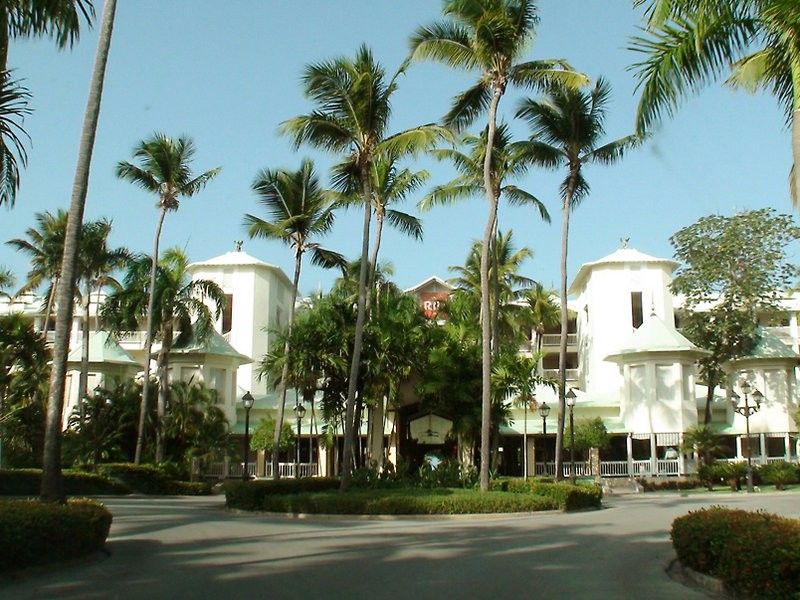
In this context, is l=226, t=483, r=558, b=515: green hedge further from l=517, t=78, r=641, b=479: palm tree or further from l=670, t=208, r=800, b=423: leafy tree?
l=670, t=208, r=800, b=423: leafy tree

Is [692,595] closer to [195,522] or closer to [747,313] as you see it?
[195,522]

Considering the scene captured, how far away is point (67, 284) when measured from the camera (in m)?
14.8

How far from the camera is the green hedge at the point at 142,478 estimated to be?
3650 cm

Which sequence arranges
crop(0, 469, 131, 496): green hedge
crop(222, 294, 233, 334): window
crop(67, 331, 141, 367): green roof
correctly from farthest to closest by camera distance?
crop(222, 294, 233, 334): window, crop(67, 331, 141, 367): green roof, crop(0, 469, 131, 496): green hedge

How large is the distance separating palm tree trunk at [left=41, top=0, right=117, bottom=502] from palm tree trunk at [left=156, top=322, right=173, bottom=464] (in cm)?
2503

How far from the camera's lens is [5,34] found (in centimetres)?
1440

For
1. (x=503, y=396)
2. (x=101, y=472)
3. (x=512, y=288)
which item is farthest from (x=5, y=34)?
(x=512, y=288)

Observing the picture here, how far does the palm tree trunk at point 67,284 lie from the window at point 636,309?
1759 inches

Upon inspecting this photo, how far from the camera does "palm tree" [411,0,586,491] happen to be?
82.4ft

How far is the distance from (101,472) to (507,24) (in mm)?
23810

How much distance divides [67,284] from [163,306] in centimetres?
2441

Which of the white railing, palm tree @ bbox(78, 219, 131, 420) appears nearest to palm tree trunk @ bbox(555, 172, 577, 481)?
palm tree @ bbox(78, 219, 131, 420)

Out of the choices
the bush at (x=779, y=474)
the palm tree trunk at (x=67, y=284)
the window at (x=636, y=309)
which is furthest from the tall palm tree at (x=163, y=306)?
the window at (x=636, y=309)

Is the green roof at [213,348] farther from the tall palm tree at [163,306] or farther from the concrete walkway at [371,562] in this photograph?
the concrete walkway at [371,562]
